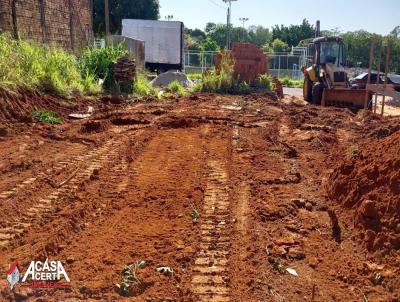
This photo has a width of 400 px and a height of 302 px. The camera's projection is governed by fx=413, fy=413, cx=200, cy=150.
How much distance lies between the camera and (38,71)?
11914 millimetres

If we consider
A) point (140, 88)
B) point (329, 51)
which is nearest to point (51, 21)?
point (140, 88)

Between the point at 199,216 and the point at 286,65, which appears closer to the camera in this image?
the point at 199,216

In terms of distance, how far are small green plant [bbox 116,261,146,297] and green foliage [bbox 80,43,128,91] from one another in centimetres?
1315

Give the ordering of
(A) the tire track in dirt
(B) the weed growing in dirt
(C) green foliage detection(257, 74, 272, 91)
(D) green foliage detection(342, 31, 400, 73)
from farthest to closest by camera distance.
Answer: (D) green foliage detection(342, 31, 400, 73)
(C) green foliage detection(257, 74, 272, 91)
(B) the weed growing in dirt
(A) the tire track in dirt

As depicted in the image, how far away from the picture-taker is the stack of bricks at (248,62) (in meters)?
21.3

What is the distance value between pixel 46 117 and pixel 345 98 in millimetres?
10934

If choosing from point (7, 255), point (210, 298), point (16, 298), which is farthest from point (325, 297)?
point (7, 255)

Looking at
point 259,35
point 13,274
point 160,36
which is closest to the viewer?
point 13,274

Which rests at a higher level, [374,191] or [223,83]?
[223,83]

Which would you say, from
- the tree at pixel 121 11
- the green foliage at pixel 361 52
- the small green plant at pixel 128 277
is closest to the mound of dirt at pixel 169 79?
the green foliage at pixel 361 52

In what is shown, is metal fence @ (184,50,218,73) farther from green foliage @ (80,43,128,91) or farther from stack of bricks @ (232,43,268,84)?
green foliage @ (80,43,128,91)

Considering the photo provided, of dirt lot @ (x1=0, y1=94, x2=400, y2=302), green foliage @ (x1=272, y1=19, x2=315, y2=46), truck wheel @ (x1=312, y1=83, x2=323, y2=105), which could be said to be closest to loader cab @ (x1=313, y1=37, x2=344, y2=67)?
truck wheel @ (x1=312, y1=83, x2=323, y2=105)

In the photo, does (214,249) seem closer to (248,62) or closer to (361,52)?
(248,62)

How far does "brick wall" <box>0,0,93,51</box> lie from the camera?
15.1 m
